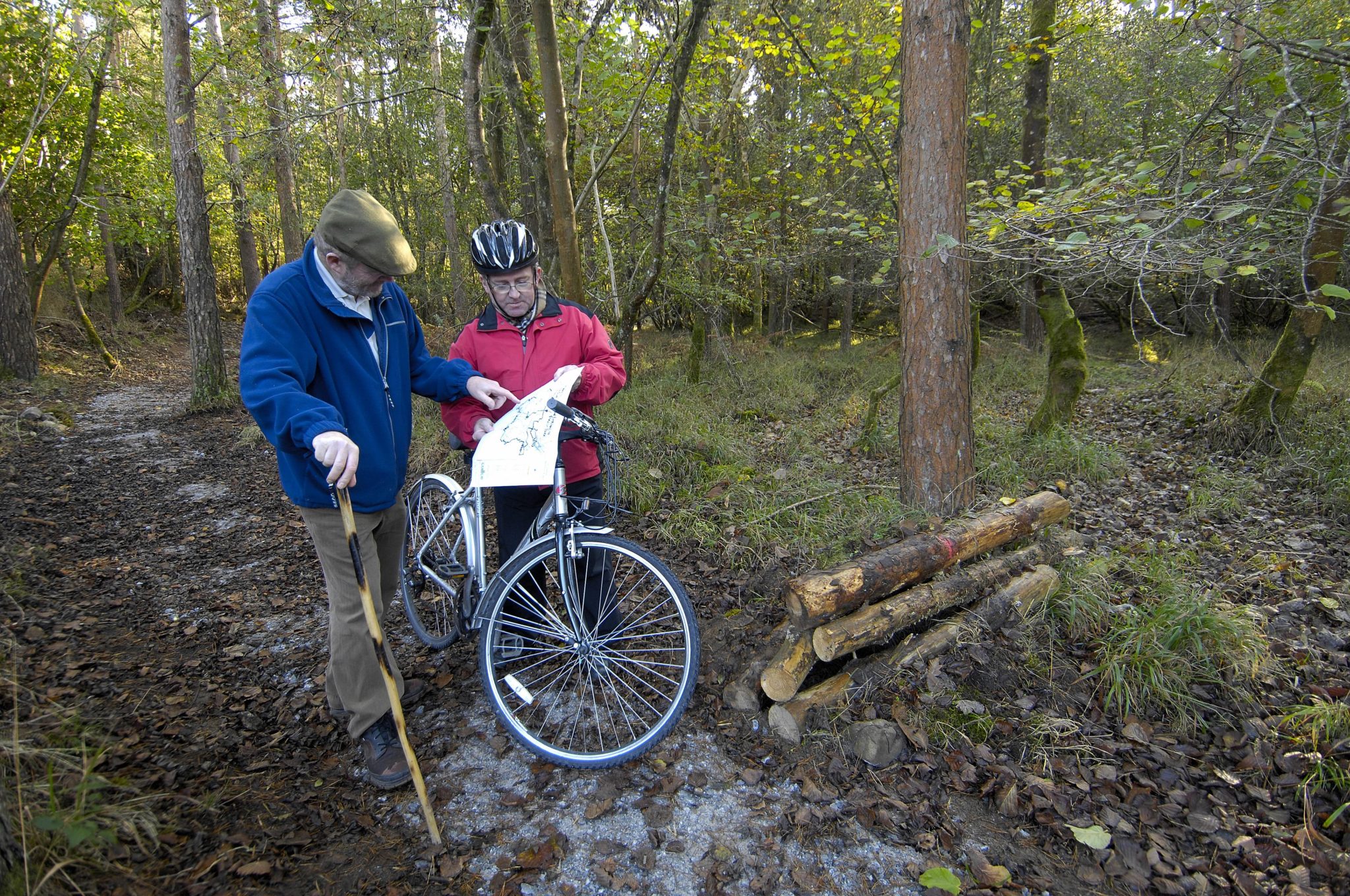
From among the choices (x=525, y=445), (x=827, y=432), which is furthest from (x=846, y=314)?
(x=525, y=445)

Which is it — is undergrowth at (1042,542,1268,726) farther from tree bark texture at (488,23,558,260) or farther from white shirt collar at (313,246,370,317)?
tree bark texture at (488,23,558,260)

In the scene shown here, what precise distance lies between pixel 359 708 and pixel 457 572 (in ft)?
2.74

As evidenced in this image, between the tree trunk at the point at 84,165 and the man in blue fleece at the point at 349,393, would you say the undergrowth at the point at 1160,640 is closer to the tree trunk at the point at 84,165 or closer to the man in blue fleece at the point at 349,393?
the man in blue fleece at the point at 349,393

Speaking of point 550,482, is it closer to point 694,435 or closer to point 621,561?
point 621,561

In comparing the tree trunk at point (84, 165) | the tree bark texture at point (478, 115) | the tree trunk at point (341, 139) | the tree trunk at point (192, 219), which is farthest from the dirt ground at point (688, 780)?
the tree trunk at point (341, 139)

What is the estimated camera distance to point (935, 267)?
159 inches

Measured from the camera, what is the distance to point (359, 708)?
9.09 feet

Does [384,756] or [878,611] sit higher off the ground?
[878,611]

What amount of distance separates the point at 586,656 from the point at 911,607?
161 cm

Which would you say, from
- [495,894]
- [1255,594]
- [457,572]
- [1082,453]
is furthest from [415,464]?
[1255,594]

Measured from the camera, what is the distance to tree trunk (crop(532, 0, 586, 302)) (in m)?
5.59

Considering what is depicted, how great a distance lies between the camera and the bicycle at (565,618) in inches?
109

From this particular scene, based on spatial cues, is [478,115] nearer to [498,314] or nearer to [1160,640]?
[498,314]

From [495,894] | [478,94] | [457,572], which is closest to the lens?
[495,894]
